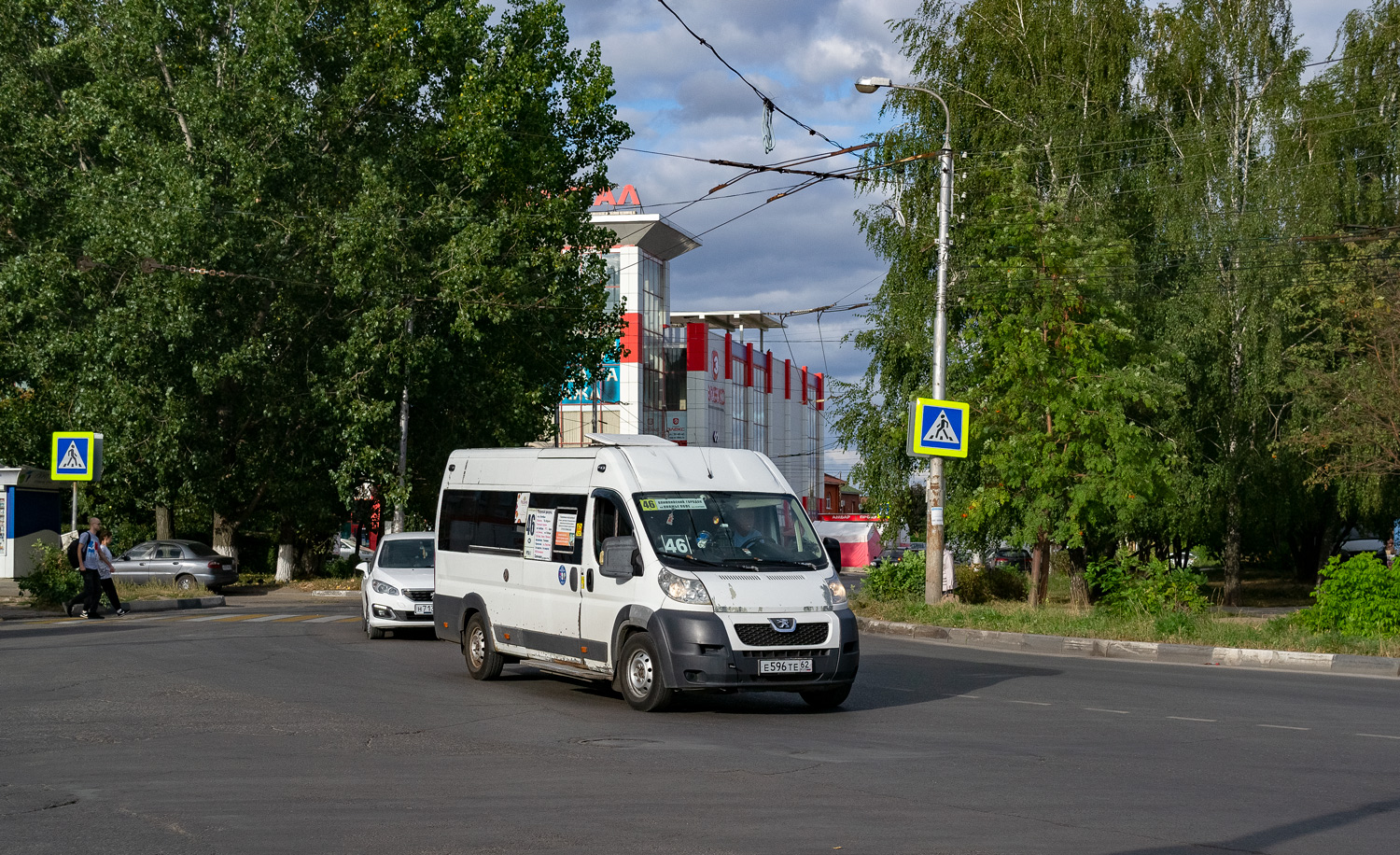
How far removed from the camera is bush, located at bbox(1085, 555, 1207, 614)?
67.8 feet

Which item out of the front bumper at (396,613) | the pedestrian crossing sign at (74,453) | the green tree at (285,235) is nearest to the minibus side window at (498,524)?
the front bumper at (396,613)

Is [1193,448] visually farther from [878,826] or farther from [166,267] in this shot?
[878,826]

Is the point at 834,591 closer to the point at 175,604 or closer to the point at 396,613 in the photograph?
the point at 396,613

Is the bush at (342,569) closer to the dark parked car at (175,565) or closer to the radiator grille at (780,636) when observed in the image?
the dark parked car at (175,565)

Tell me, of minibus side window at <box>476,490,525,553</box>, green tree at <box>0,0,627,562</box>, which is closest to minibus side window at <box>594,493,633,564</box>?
minibus side window at <box>476,490,525,553</box>

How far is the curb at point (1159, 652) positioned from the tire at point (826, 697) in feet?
24.4

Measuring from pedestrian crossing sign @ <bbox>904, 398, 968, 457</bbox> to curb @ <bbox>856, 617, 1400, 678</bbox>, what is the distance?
9.67ft

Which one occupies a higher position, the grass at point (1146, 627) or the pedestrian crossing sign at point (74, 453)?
the pedestrian crossing sign at point (74, 453)

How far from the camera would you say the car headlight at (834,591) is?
1177cm

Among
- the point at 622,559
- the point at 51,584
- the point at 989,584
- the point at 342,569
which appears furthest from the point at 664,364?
the point at 622,559

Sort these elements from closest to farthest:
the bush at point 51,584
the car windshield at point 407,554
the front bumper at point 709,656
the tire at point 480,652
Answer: the front bumper at point 709,656 < the tire at point 480,652 < the car windshield at point 407,554 < the bush at point 51,584

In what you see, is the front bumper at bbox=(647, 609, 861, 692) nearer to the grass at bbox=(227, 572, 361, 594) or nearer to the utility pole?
the utility pole

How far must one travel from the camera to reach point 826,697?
12.1 metres

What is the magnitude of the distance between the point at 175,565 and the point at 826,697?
28.9 meters
